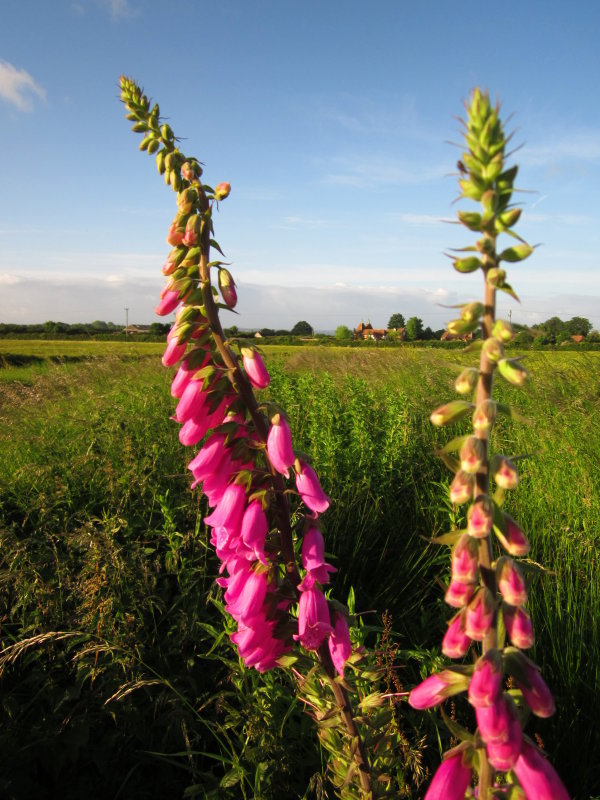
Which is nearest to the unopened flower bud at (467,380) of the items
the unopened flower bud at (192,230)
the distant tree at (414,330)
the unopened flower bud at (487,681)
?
the unopened flower bud at (487,681)

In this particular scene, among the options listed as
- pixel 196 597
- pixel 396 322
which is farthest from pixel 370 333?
pixel 196 597

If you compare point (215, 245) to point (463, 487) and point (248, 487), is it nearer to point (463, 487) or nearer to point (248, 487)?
point (248, 487)

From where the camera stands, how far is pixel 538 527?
11.5 ft

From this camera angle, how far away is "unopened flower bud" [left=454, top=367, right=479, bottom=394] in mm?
919

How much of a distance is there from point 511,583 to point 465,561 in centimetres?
9

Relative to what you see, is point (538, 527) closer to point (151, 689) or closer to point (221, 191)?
point (151, 689)

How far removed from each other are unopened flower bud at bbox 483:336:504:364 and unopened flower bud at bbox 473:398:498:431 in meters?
0.08

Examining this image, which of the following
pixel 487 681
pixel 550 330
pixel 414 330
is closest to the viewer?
pixel 487 681

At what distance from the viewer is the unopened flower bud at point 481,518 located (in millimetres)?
870

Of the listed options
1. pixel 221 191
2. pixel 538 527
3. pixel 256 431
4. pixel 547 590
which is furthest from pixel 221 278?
pixel 538 527

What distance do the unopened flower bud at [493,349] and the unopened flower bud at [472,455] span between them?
0.49 ft

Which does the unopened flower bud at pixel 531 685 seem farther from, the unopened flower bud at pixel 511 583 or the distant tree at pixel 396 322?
the distant tree at pixel 396 322

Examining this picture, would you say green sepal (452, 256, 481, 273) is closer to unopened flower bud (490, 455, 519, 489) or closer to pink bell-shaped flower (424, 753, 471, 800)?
unopened flower bud (490, 455, 519, 489)

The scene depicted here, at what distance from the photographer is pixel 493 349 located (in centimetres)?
88
